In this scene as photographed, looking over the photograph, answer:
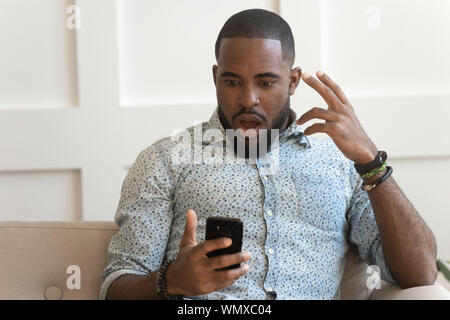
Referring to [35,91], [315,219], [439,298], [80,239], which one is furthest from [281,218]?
[35,91]

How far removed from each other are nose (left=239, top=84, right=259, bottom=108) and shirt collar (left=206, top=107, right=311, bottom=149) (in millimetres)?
111

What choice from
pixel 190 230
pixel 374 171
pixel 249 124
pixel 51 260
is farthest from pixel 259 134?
pixel 51 260

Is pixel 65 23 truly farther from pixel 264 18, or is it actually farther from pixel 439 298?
pixel 439 298

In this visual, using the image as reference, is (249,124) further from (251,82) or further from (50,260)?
(50,260)

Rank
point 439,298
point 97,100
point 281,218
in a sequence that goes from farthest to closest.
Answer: point 97,100, point 281,218, point 439,298

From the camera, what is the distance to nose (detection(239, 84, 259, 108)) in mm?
1348

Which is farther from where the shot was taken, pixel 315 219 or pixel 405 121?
pixel 405 121

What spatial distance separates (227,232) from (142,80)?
3.02ft

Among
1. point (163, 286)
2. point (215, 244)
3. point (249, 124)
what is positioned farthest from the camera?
point (249, 124)

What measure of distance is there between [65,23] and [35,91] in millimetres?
219

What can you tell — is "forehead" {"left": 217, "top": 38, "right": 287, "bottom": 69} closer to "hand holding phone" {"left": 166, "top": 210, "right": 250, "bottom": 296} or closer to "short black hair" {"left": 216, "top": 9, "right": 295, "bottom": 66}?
"short black hair" {"left": 216, "top": 9, "right": 295, "bottom": 66}

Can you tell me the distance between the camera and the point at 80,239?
1440mm

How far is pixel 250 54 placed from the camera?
1354mm
